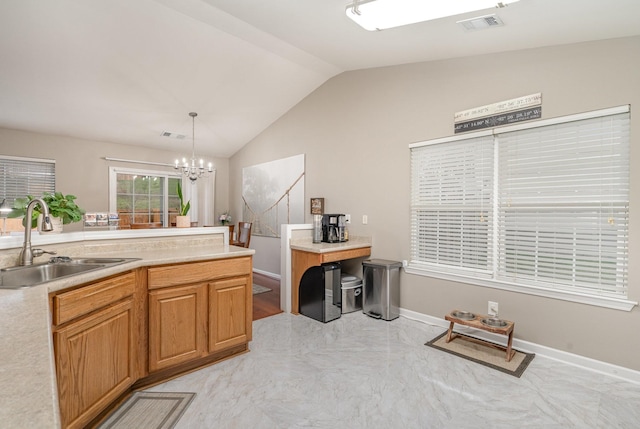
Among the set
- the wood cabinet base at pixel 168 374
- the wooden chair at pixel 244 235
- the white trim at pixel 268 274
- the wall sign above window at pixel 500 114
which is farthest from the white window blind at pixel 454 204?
the wooden chair at pixel 244 235

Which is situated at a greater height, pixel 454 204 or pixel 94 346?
pixel 454 204

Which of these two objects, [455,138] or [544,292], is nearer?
[544,292]

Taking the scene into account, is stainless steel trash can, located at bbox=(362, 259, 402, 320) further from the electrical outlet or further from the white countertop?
the white countertop

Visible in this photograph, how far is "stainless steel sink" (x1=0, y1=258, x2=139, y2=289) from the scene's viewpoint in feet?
5.82

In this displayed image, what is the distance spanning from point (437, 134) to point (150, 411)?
3.35 metres

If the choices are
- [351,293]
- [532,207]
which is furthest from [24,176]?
[532,207]

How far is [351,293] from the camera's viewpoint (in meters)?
3.84

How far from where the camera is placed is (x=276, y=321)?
11.6 feet

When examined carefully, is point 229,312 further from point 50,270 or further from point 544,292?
point 544,292

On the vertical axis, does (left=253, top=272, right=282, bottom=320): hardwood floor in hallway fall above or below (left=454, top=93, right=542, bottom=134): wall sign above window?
below

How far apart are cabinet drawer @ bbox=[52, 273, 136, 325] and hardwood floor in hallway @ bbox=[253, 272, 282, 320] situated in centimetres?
184

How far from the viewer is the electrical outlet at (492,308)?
2.97m

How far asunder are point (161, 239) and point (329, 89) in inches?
121

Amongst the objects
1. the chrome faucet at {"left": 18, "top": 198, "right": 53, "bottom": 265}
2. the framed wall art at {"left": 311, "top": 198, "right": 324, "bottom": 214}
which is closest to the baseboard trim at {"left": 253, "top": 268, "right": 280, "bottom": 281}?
the framed wall art at {"left": 311, "top": 198, "right": 324, "bottom": 214}
